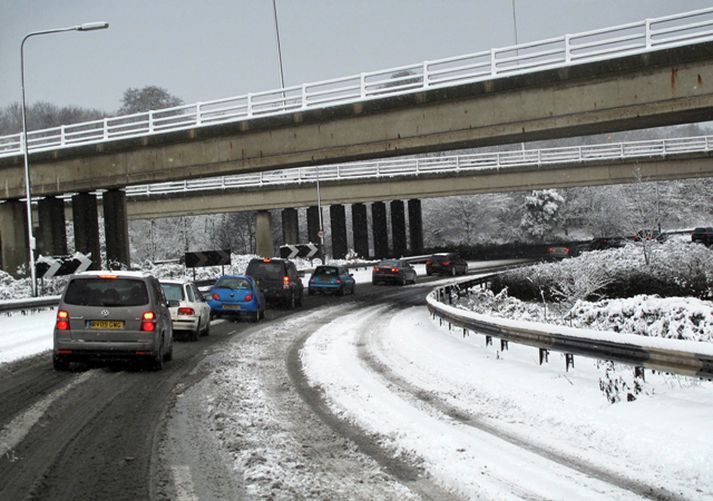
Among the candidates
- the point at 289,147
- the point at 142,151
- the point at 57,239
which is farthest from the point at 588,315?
the point at 57,239

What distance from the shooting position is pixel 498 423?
25.8ft

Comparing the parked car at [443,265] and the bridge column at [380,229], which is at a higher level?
the bridge column at [380,229]

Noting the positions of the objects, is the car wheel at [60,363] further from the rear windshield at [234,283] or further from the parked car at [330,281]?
the parked car at [330,281]

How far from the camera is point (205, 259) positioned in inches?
1485

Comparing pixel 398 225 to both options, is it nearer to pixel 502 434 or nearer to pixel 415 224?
pixel 415 224

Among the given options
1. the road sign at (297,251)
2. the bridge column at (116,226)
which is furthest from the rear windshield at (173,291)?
the road sign at (297,251)

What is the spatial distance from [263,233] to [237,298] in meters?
38.9

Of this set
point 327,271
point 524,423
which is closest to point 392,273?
point 327,271

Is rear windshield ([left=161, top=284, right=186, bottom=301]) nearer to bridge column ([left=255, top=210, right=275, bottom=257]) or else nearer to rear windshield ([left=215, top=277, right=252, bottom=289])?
rear windshield ([left=215, top=277, right=252, bottom=289])

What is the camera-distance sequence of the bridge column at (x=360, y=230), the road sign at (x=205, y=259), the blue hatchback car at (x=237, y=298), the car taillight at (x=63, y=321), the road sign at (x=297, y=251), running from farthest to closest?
1. the bridge column at (x=360, y=230)
2. the road sign at (x=297, y=251)
3. the road sign at (x=205, y=259)
4. the blue hatchback car at (x=237, y=298)
5. the car taillight at (x=63, y=321)

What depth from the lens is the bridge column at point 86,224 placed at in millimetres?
37125

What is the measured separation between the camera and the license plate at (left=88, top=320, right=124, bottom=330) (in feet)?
38.8

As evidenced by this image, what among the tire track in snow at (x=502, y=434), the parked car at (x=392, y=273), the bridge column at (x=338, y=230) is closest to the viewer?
the tire track in snow at (x=502, y=434)

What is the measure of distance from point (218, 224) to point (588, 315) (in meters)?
81.4
